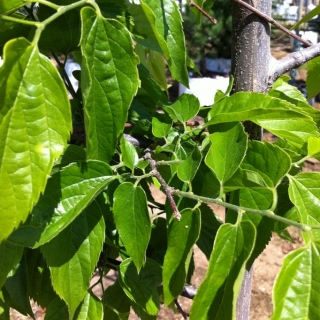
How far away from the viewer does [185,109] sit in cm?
53

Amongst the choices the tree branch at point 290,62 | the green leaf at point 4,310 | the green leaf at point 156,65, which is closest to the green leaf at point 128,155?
the tree branch at point 290,62

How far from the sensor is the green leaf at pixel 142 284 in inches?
20.5

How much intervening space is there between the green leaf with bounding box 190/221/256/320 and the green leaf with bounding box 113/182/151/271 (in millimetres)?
79

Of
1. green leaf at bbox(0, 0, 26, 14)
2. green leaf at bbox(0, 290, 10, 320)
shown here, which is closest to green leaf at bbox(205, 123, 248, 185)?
green leaf at bbox(0, 0, 26, 14)

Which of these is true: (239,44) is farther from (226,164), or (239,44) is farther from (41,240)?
(41,240)

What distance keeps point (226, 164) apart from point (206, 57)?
15.7 feet

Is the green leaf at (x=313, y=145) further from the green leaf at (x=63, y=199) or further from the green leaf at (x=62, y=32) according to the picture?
the green leaf at (x=62, y=32)

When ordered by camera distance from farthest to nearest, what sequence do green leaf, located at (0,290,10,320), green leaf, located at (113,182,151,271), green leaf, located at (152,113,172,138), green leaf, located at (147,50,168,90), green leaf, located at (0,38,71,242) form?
green leaf, located at (147,50,168,90)
green leaf, located at (0,290,10,320)
green leaf, located at (152,113,172,138)
green leaf, located at (113,182,151,271)
green leaf, located at (0,38,71,242)

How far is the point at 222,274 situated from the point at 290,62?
0.33 metres

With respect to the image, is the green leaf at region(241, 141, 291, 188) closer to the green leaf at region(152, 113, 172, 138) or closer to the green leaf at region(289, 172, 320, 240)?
the green leaf at region(289, 172, 320, 240)

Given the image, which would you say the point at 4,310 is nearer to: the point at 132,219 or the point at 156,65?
the point at 132,219

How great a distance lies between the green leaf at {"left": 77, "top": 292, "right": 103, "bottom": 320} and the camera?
53cm

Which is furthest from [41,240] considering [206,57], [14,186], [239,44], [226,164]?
[206,57]

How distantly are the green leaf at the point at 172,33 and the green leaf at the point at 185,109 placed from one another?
83mm
